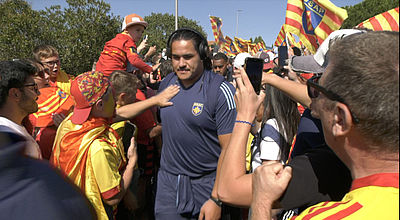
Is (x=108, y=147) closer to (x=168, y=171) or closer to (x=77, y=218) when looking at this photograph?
(x=168, y=171)

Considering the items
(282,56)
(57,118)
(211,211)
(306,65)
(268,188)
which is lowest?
(211,211)

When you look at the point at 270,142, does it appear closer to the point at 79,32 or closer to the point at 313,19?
the point at 313,19

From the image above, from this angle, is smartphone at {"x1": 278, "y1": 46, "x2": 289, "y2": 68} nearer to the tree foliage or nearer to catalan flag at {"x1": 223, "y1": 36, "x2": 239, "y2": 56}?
the tree foliage

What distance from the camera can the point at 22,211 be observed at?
699mm

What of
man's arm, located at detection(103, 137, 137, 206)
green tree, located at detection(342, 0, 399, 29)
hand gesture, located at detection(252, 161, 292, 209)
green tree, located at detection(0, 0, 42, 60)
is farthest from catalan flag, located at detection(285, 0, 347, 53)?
green tree, located at detection(342, 0, 399, 29)

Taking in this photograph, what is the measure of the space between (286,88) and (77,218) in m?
1.84

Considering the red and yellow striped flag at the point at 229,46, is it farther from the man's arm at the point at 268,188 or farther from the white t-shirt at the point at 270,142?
the man's arm at the point at 268,188

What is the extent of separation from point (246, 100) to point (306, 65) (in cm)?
97

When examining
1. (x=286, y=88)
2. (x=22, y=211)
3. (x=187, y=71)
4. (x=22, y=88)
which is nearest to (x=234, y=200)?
(x=22, y=211)

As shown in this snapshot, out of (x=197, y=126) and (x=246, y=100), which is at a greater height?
(x=246, y=100)

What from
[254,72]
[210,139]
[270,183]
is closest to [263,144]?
[210,139]

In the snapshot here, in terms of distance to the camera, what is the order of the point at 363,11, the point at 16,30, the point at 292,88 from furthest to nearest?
1. the point at 363,11
2. the point at 16,30
3. the point at 292,88

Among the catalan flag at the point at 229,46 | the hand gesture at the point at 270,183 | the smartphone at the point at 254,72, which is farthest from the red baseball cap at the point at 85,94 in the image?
the catalan flag at the point at 229,46

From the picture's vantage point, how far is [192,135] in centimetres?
248
